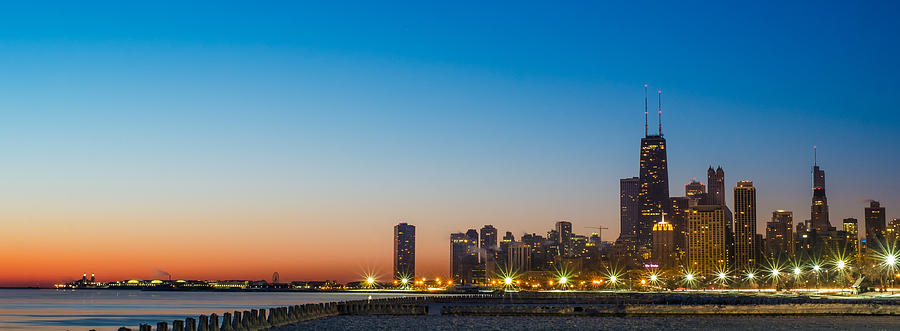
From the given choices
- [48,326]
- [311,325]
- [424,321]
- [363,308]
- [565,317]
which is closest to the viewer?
[311,325]

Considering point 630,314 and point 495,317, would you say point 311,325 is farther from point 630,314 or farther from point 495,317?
point 630,314

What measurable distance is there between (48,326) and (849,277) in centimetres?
13109

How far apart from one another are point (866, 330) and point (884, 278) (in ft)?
351

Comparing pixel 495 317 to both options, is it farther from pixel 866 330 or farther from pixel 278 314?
pixel 866 330

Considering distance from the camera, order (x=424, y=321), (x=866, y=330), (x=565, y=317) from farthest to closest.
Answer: (x=565, y=317) < (x=424, y=321) < (x=866, y=330)

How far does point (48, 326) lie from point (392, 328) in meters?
52.1

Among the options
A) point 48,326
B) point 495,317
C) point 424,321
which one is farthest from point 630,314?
point 48,326

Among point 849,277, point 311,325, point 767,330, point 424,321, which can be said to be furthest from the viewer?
point 849,277

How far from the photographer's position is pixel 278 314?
53875 millimetres

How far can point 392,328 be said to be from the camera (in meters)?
55.8

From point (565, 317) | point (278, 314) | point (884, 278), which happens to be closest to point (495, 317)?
point (565, 317)

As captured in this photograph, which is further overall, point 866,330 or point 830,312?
point 830,312

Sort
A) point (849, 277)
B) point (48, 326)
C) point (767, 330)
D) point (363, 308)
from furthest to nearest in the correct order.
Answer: point (849, 277)
point (48, 326)
point (363, 308)
point (767, 330)

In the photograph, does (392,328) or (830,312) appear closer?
(392,328)
